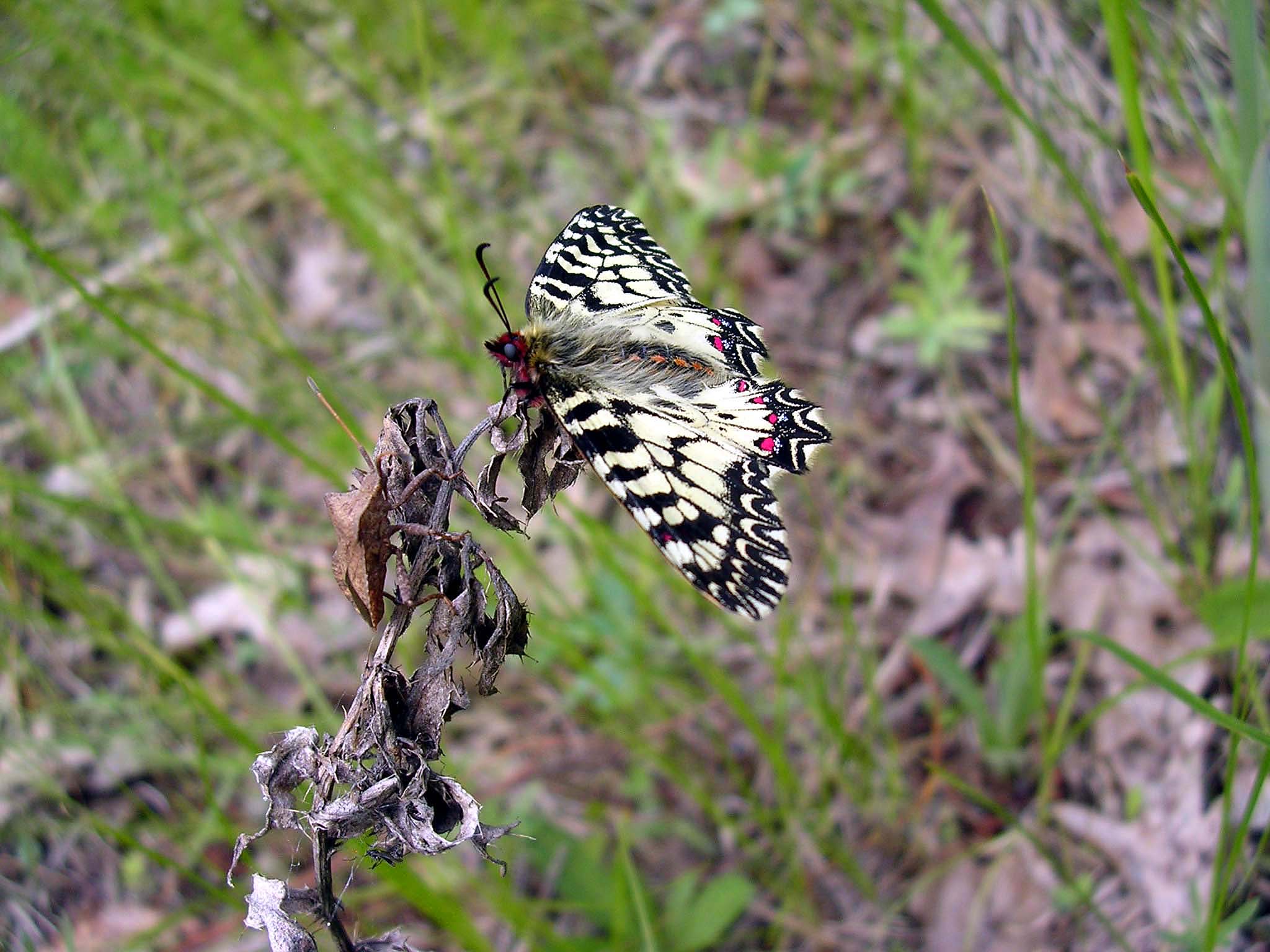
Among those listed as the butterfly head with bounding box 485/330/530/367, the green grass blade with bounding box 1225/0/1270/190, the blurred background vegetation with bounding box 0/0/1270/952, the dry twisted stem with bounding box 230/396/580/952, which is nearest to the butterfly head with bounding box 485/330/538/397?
the butterfly head with bounding box 485/330/530/367

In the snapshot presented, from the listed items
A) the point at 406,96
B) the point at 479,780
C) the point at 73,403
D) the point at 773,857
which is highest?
the point at 406,96

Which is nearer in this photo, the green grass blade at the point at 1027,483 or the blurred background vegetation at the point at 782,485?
the green grass blade at the point at 1027,483

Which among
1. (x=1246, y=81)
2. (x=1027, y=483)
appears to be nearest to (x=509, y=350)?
(x=1027, y=483)

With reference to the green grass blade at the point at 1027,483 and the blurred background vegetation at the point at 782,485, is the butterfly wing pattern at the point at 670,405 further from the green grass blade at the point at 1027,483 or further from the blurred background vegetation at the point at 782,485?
the blurred background vegetation at the point at 782,485

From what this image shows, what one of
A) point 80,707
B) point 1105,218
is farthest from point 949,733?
point 80,707

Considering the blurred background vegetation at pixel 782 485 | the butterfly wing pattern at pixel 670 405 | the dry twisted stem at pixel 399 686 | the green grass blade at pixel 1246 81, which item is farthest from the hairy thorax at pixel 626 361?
the green grass blade at pixel 1246 81

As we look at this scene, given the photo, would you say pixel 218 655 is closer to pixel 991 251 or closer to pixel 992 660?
pixel 992 660

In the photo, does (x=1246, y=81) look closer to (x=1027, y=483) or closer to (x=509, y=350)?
(x=1027, y=483)
